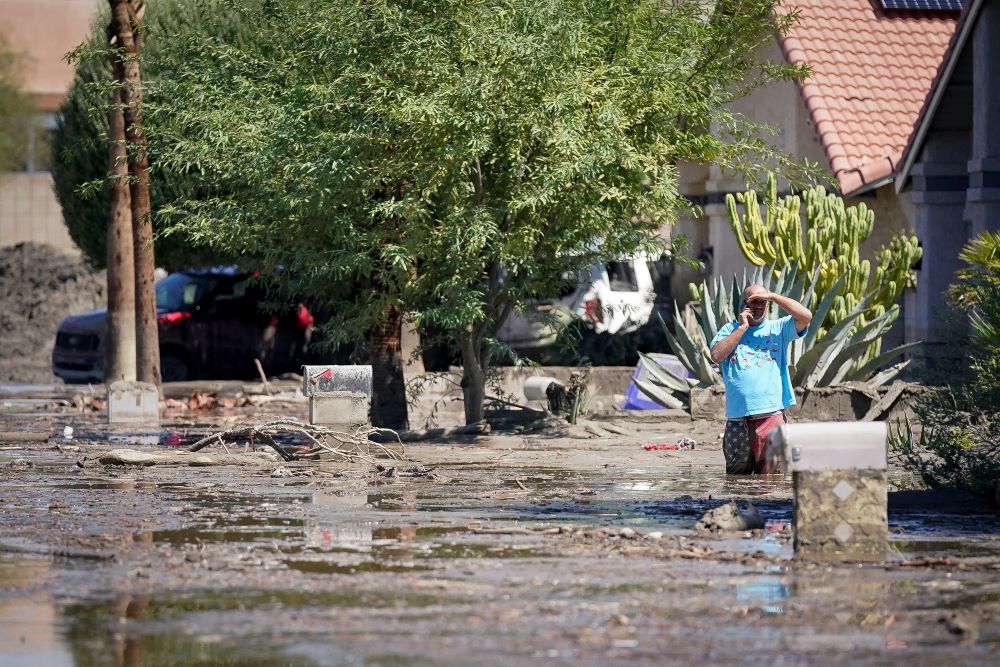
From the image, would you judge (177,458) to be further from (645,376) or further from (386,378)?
(645,376)

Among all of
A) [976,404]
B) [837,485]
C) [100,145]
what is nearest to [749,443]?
[976,404]

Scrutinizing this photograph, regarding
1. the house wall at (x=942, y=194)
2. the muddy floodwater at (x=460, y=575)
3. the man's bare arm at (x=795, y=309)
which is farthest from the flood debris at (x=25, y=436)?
the house wall at (x=942, y=194)

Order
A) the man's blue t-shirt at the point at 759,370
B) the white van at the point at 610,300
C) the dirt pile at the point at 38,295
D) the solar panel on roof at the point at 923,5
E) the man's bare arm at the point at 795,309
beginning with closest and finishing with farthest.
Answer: the man's bare arm at the point at 795,309 < the man's blue t-shirt at the point at 759,370 < the solar panel on roof at the point at 923,5 < the white van at the point at 610,300 < the dirt pile at the point at 38,295

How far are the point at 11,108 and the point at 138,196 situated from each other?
1109 inches

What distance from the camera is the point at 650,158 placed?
17.7 metres

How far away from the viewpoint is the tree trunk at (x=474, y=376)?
59.9 feet

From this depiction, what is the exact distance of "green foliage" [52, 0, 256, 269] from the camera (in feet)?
88.9

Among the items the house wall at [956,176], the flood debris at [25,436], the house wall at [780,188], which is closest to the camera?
the flood debris at [25,436]

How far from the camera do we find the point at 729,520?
10.8 meters

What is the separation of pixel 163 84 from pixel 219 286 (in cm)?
1000

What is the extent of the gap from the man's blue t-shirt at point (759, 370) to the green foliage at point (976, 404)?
1575mm

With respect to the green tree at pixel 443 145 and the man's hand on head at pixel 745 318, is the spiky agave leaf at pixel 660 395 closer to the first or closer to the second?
the green tree at pixel 443 145

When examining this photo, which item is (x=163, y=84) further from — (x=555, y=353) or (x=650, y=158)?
(x=555, y=353)

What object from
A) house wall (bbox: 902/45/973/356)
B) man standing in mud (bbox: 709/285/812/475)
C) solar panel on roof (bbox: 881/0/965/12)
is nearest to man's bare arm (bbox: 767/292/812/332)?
man standing in mud (bbox: 709/285/812/475)
